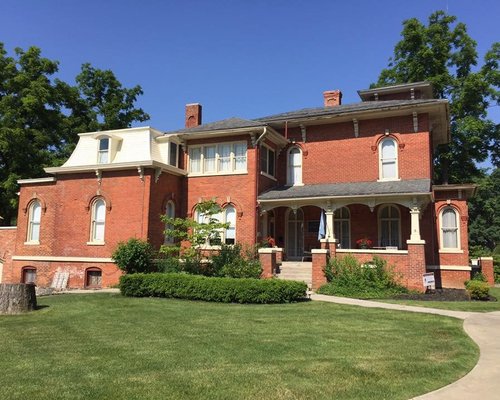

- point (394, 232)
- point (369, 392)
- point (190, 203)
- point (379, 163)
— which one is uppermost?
point (379, 163)

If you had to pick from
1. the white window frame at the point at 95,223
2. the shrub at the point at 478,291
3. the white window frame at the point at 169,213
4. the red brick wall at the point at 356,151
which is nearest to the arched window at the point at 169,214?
the white window frame at the point at 169,213

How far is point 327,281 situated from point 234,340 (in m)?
9.40

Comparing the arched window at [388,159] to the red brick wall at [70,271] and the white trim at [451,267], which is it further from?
the red brick wall at [70,271]

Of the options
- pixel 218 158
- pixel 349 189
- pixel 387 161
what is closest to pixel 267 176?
pixel 218 158

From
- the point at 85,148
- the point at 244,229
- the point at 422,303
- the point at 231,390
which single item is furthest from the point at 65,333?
the point at 85,148

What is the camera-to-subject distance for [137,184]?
20.4 meters

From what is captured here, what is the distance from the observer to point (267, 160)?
22.6 meters

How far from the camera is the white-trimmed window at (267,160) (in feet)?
72.3

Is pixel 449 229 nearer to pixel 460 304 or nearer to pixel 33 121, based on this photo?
pixel 460 304

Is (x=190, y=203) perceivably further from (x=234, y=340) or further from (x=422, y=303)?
(x=234, y=340)

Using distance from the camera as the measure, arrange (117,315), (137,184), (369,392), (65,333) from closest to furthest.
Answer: (369,392) < (65,333) < (117,315) < (137,184)

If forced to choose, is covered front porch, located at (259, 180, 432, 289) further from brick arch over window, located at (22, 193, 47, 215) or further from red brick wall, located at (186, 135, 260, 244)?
brick arch over window, located at (22, 193, 47, 215)

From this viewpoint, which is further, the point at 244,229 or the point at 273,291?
the point at 244,229

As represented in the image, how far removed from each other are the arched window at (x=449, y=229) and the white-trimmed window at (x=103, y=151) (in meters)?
16.6
